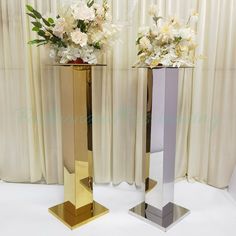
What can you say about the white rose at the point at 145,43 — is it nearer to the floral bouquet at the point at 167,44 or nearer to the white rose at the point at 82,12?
the floral bouquet at the point at 167,44

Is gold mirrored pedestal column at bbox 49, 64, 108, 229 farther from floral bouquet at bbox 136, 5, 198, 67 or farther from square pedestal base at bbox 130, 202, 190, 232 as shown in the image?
floral bouquet at bbox 136, 5, 198, 67

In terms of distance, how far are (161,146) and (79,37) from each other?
84 centimetres

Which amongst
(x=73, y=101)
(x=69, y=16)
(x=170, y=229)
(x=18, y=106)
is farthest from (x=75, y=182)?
(x=69, y=16)

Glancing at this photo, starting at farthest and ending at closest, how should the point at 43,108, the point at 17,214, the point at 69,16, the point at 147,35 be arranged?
the point at 43,108
the point at 17,214
the point at 147,35
the point at 69,16

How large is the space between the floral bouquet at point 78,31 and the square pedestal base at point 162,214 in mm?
1081

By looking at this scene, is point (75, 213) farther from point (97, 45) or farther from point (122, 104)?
point (97, 45)

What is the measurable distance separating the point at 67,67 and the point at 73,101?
0.22 metres

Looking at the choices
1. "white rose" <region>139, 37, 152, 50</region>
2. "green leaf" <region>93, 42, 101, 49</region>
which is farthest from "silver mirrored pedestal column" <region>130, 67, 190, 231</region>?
"green leaf" <region>93, 42, 101, 49</region>

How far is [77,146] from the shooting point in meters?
1.80

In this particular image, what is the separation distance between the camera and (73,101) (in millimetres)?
1720

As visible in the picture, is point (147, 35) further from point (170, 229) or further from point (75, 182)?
point (170, 229)

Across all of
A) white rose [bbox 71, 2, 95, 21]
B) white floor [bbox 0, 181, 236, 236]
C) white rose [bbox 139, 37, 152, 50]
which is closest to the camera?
white rose [bbox 71, 2, 95, 21]

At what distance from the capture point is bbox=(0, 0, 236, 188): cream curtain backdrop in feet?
6.82

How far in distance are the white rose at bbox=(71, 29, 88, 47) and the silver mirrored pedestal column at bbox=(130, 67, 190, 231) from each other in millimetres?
457
